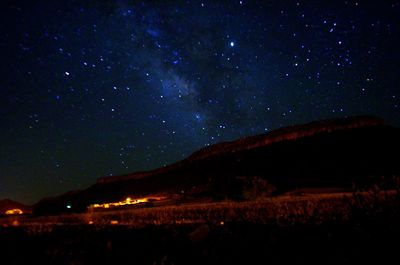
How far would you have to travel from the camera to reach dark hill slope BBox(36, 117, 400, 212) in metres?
29.7

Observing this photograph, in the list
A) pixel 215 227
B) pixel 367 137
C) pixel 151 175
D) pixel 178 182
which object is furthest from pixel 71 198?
pixel 215 227

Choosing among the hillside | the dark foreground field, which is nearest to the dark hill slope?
the dark foreground field

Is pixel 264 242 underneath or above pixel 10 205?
underneath

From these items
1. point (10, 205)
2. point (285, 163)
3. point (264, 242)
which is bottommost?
point (264, 242)

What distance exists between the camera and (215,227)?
9.09m

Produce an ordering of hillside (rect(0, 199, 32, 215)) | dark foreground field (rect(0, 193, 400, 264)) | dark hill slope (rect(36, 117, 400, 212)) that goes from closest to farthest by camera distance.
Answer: dark foreground field (rect(0, 193, 400, 264)) → dark hill slope (rect(36, 117, 400, 212)) → hillside (rect(0, 199, 32, 215))

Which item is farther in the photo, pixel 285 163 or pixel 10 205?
pixel 10 205

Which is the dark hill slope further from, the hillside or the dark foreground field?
the hillside

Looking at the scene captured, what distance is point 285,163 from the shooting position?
126 ft

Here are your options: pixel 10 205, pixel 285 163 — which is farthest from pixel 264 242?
pixel 10 205

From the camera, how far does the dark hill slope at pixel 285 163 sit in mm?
29688

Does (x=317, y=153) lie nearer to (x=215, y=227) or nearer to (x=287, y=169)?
(x=287, y=169)

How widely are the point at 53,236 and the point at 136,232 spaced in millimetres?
5521

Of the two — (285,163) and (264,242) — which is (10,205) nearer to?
(285,163)
